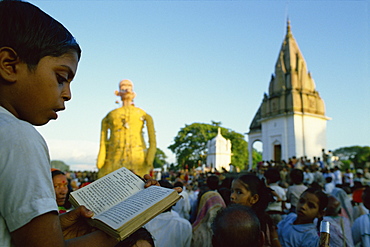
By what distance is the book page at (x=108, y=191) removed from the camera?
1300 millimetres

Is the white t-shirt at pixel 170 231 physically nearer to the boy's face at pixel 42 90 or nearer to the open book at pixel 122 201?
the open book at pixel 122 201

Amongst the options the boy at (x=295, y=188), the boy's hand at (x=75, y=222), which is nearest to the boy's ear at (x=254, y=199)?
the boy's hand at (x=75, y=222)

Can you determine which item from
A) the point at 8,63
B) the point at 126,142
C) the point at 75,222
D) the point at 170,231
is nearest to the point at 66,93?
the point at 8,63

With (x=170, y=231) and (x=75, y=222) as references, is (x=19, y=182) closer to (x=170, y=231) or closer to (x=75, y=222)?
(x=75, y=222)

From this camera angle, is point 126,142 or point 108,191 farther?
point 126,142

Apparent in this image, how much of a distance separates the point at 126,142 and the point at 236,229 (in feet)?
17.6

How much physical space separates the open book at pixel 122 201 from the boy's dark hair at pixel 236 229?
2.57 ft

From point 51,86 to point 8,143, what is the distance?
0.92ft

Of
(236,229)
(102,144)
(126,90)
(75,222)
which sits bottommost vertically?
(236,229)

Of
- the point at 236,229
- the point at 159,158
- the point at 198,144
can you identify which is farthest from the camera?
the point at 159,158

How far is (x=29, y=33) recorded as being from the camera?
102 centimetres

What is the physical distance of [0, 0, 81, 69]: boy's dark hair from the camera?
100cm

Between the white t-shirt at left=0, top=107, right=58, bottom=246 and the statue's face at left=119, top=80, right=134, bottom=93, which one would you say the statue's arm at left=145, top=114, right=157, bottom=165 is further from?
Result: the white t-shirt at left=0, top=107, right=58, bottom=246

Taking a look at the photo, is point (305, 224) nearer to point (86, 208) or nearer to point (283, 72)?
point (86, 208)
